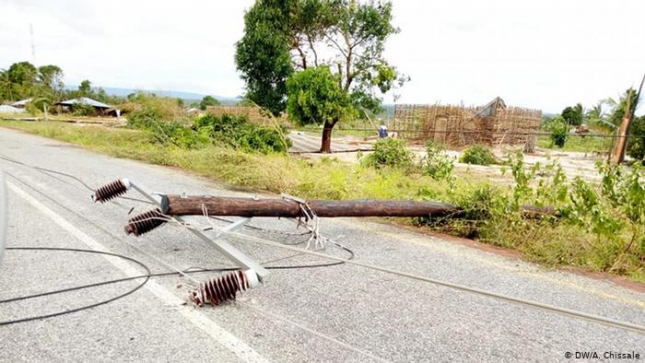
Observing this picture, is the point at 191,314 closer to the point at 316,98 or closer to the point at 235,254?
the point at 235,254

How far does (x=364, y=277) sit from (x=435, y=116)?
25581 mm

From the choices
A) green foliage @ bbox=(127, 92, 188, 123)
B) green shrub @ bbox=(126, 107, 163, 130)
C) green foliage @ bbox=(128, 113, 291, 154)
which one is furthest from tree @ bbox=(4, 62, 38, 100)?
green foliage @ bbox=(128, 113, 291, 154)

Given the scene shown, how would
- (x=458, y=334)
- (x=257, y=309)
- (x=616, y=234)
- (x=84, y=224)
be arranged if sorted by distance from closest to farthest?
(x=458, y=334), (x=257, y=309), (x=616, y=234), (x=84, y=224)

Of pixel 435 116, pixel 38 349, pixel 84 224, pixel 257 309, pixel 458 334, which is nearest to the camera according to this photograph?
pixel 38 349

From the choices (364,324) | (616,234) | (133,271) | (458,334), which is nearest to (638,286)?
(616,234)

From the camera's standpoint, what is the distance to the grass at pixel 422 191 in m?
4.44

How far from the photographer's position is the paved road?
2539 mm

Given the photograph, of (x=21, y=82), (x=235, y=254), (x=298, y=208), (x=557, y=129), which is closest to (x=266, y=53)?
(x=298, y=208)

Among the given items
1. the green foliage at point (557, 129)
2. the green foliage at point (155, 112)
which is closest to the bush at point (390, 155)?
the green foliage at point (155, 112)

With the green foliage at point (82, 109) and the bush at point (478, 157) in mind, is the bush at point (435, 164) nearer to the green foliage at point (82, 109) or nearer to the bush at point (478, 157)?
the bush at point (478, 157)

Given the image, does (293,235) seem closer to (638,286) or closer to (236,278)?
(236,278)

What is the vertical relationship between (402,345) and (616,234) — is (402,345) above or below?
below

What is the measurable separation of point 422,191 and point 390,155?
15.5ft

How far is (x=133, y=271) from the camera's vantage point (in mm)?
3662
